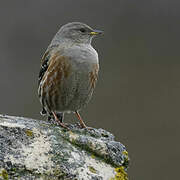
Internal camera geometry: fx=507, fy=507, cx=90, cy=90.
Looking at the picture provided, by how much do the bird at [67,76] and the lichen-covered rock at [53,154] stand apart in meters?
1.15

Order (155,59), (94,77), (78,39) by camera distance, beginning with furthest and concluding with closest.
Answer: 1. (155,59)
2. (78,39)
3. (94,77)

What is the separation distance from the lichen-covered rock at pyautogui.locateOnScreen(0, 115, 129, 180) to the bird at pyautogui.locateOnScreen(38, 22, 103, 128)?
1.15 m

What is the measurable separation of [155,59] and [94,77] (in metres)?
5.42

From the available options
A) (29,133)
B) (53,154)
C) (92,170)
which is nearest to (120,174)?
(92,170)

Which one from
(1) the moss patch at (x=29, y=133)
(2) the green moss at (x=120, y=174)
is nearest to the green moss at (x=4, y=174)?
(1) the moss patch at (x=29, y=133)

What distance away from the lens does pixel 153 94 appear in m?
9.50

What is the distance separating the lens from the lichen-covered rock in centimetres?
345

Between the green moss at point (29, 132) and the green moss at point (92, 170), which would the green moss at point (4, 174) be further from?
the green moss at point (92, 170)

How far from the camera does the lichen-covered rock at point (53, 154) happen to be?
3449 mm

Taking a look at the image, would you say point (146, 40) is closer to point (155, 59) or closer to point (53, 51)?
point (155, 59)

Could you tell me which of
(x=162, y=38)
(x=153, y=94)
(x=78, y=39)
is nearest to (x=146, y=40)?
(x=162, y=38)

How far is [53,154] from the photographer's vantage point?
11.9 feet

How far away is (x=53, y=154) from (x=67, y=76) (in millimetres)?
1774

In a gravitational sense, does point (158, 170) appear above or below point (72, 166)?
below
